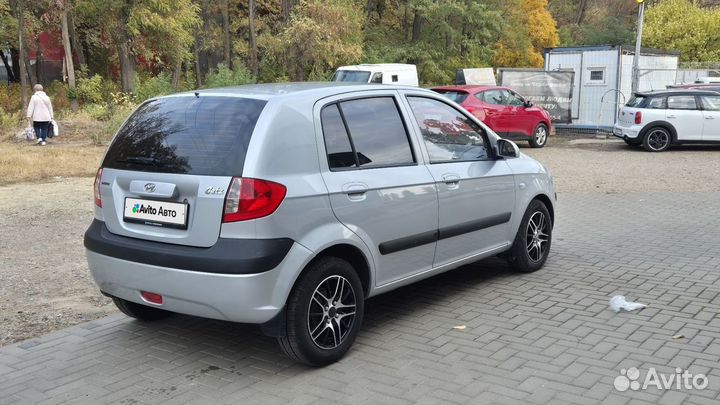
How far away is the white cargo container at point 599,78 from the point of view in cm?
2114

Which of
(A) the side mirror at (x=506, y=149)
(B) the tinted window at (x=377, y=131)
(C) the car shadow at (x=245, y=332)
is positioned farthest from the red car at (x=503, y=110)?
(B) the tinted window at (x=377, y=131)

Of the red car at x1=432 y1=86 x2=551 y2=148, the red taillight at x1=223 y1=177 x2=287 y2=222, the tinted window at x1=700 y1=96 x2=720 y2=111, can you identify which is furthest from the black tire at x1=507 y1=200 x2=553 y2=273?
the tinted window at x1=700 y1=96 x2=720 y2=111

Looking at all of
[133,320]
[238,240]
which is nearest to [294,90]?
[238,240]

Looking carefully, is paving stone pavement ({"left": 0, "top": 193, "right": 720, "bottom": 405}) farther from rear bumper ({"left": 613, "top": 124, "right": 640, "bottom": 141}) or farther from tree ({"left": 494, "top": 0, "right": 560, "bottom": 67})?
tree ({"left": 494, "top": 0, "right": 560, "bottom": 67})

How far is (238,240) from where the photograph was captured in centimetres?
393

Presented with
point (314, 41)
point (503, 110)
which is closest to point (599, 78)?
point (503, 110)

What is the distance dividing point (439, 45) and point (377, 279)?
38285 millimetres

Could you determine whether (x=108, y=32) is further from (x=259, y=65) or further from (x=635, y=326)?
(x=635, y=326)

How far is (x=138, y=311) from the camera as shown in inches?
202

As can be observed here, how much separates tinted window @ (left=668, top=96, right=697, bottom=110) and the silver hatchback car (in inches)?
552

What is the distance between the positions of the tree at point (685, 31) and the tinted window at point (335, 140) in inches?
1738

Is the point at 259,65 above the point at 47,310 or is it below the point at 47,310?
above

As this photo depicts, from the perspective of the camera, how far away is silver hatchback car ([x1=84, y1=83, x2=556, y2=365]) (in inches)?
156

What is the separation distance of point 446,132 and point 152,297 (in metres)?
2.68
